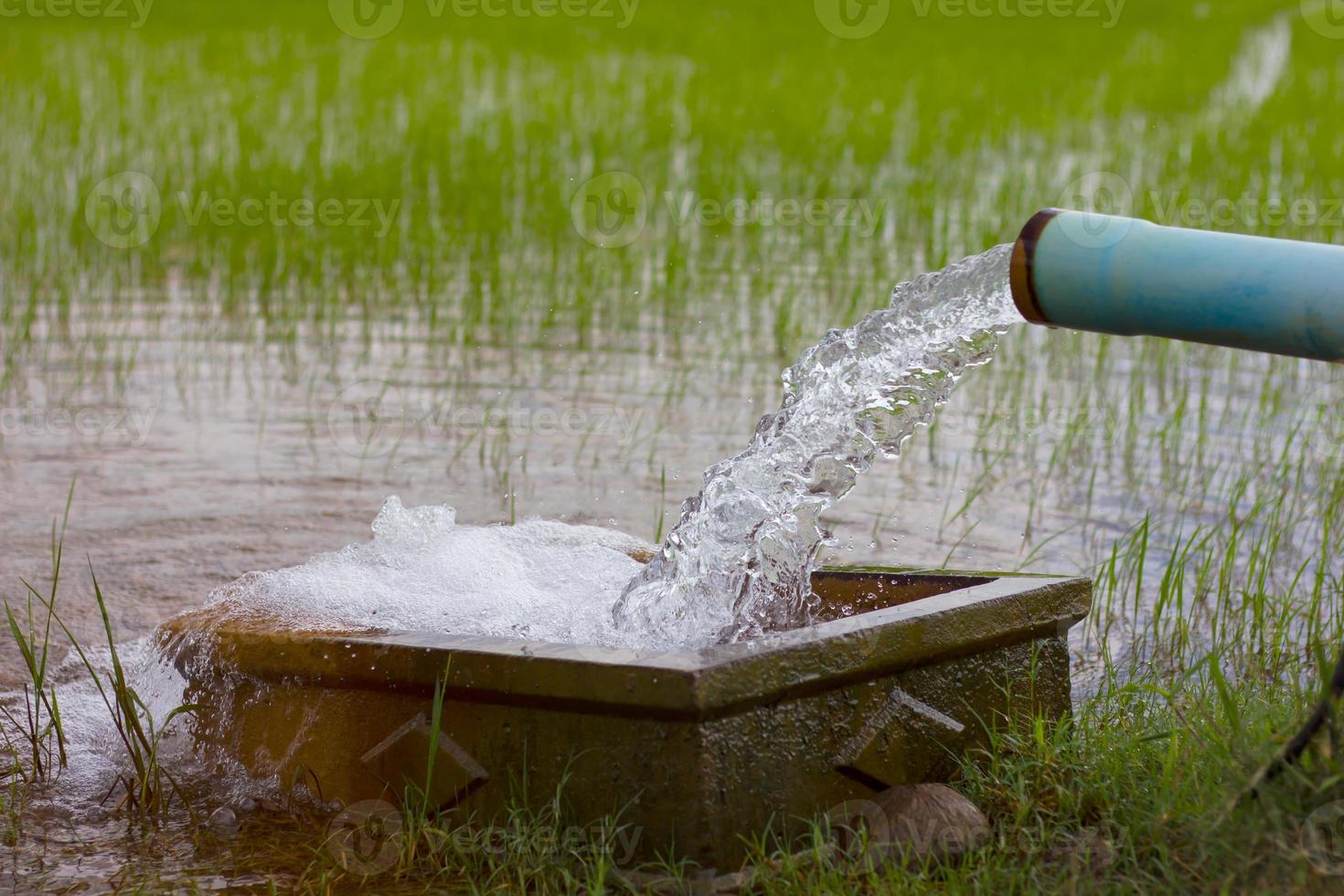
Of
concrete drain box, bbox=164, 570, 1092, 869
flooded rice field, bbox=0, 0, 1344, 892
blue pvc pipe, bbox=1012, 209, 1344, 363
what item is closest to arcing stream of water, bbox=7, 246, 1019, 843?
concrete drain box, bbox=164, 570, 1092, 869

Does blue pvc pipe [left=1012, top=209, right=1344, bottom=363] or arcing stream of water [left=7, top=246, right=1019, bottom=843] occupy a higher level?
blue pvc pipe [left=1012, top=209, right=1344, bottom=363]

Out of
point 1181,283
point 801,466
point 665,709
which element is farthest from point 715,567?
point 1181,283

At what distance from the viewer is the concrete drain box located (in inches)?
77.4

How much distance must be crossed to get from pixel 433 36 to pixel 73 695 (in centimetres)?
1046

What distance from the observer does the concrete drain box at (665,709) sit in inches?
77.4

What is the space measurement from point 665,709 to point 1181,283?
76 cm

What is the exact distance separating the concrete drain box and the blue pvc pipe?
22.1 inches

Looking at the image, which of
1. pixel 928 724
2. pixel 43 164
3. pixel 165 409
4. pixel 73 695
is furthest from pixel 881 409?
pixel 43 164

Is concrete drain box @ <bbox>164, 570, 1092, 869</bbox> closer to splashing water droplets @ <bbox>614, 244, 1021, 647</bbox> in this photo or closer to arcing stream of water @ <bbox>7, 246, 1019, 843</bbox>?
arcing stream of water @ <bbox>7, 246, 1019, 843</bbox>

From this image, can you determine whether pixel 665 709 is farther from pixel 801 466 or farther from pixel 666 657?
pixel 801 466

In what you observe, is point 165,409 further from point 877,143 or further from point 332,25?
point 332,25

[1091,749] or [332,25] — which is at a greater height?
[332,25]

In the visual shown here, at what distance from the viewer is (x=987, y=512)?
4.15 metres

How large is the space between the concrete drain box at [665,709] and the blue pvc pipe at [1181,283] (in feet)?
1.84
